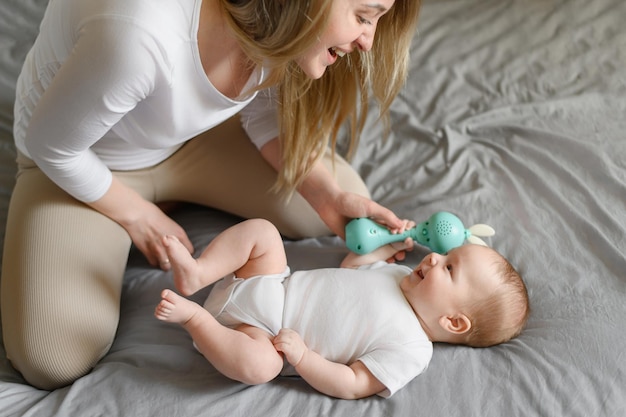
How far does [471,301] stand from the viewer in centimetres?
113

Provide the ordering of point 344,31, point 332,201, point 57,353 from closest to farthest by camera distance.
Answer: point 344,31
point 57,353
point 332,201

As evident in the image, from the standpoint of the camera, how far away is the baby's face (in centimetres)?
114

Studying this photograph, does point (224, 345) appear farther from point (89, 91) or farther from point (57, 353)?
point (89, 91)

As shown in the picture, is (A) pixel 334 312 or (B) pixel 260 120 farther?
(B) pixel 260 120

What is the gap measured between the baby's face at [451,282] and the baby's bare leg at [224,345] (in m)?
A: 0.25

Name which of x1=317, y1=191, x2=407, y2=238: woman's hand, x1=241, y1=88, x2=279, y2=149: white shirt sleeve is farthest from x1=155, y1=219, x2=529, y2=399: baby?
x1=241, y1=88, x2=279, y2=149: white shirt sleeve

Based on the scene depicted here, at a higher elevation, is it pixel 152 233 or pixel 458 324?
pixel 152 233

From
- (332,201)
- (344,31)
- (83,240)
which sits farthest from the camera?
(332,201)

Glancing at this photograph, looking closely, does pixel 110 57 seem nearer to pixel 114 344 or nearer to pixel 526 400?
pixel 114 344

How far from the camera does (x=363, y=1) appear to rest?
0.97m

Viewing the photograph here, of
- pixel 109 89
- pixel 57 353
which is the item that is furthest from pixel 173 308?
pixel 109 89

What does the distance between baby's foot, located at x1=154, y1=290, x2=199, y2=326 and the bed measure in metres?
0.11

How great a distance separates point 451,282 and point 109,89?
2.00ft

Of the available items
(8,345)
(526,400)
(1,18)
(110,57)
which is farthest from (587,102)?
(1,18)
